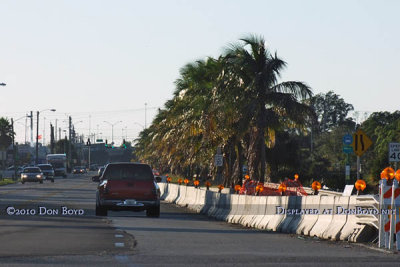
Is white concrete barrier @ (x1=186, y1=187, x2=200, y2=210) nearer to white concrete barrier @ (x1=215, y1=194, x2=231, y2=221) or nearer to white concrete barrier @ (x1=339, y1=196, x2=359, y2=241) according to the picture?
white concrete barrier @ (x1=215, y1=194, x2=231, y2=221)

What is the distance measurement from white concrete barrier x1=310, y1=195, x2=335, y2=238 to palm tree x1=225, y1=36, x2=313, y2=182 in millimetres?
22438

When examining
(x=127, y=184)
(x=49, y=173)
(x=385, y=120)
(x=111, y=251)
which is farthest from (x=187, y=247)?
(x=385, y=120)

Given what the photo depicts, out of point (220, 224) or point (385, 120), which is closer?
point (220, 224)

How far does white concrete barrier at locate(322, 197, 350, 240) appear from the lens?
1980cm

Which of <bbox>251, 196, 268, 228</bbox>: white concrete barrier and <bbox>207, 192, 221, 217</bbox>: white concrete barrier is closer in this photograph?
<bbox>251, 196, 268, 228</bbox>: white concrete barrier

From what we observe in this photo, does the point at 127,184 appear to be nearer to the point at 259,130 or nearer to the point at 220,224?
the point at 220,224

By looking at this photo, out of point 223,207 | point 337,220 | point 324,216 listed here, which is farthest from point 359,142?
point 337,220

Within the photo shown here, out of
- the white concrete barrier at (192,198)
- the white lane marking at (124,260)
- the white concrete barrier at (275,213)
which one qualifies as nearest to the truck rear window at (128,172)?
the white concrete barrier at (275,213)

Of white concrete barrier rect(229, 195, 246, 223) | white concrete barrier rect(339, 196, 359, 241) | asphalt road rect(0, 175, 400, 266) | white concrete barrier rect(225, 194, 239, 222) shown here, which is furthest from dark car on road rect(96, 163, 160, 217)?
white concrete barrier rect(339, 196, 359, 241)

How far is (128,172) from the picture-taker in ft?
99.5

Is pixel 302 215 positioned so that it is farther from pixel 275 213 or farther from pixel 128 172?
pixel 128 172

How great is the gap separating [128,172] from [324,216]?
34.9ft

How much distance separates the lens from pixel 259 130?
145 ft

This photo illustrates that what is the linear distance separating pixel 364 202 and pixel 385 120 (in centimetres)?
11229
